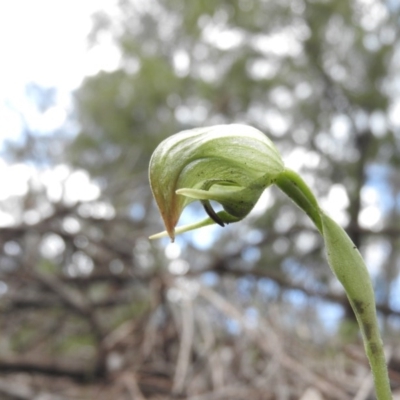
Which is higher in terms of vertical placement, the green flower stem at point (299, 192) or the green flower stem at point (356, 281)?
the green flower stem at point (299, 192)

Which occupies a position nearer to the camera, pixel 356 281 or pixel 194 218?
pixel 356 281

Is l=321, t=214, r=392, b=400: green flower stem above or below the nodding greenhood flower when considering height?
below

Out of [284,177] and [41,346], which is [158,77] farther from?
[284,177]

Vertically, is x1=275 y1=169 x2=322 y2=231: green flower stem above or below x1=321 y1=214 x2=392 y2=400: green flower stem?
above

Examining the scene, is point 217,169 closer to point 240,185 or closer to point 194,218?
point 240,185

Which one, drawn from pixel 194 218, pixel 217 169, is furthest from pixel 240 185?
pixel 194 218
